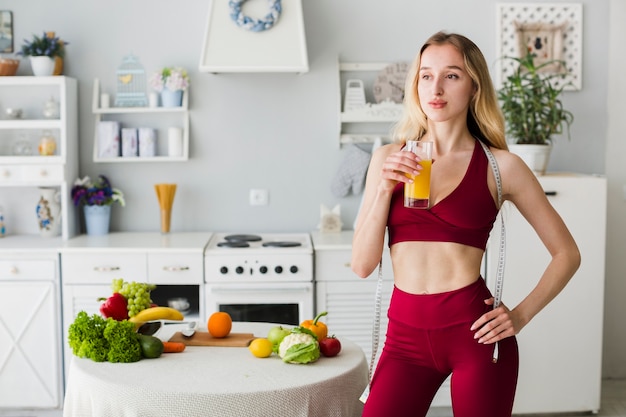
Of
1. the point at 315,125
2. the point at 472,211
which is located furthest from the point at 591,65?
the point at 472,211

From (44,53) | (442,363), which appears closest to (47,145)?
(44,53)

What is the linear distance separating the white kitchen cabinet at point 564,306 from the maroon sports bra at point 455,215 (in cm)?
208

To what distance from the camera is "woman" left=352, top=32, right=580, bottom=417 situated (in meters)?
1.97

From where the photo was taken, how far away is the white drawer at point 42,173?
14.1ft

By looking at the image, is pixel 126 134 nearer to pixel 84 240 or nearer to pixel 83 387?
pixel 84 240

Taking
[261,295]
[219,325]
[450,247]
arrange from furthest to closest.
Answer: [261,295]
[219,325]
[450,247]

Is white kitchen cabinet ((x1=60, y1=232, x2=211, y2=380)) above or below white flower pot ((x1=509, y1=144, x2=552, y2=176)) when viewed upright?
below

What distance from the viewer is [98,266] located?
4086 mm

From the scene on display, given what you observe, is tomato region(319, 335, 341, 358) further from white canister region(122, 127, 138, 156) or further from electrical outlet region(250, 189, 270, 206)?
white canister region(122, 127, 138, 156)

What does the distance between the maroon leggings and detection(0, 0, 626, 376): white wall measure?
105 inches

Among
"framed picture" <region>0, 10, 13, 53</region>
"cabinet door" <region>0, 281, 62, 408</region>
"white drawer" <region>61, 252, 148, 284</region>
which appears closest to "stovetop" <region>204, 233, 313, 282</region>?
"white drawer" <region>61, 252, 148, 284</region>

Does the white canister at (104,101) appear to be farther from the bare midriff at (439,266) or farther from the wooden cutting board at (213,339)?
the bare midriff at (439,266)

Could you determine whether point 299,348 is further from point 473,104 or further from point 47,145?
point 47,145

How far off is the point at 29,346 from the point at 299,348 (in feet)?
7.26
